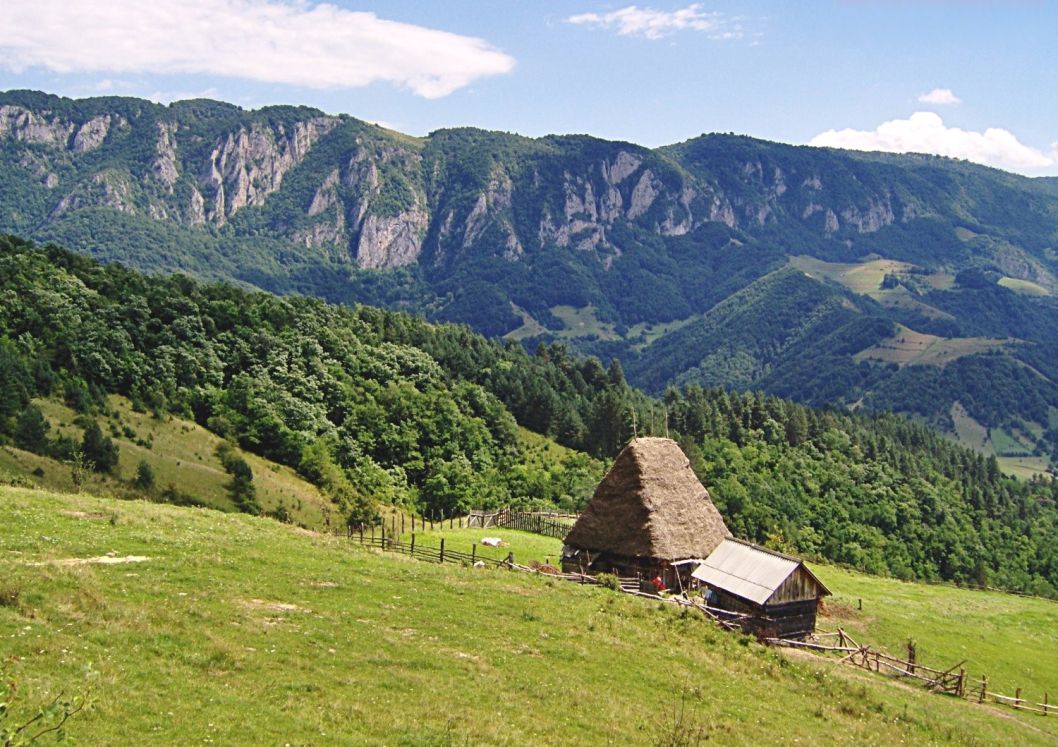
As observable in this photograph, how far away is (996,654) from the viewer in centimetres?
5372

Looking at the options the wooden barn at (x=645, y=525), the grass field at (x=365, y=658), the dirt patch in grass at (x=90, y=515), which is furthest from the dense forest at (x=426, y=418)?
the grass field at (x=365, y=658)

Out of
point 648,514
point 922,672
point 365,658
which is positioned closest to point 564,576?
point 648,514

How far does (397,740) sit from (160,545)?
1957cm

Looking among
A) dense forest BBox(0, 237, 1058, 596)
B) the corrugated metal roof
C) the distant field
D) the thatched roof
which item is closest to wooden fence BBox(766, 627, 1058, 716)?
the corrugated metal roof

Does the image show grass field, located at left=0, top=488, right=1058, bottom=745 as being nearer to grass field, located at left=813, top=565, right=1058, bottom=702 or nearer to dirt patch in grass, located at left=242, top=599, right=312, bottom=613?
dirt patch in grass, located at left=242, top=599, right=312, bottom=613

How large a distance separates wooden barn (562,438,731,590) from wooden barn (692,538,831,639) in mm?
3536

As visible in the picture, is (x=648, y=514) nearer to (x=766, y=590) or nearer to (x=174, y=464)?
(x=766, y=590)

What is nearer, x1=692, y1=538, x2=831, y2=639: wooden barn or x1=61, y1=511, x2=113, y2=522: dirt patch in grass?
x1=61, y1=511, x2=113, y2=522: dirt patch in grass

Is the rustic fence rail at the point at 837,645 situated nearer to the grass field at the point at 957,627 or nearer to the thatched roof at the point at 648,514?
the grass field at the point at 957,627

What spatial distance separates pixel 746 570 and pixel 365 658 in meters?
28.1

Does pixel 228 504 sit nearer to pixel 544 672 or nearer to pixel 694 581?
pixel 694 581

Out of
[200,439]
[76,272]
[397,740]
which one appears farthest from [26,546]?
[76,272]

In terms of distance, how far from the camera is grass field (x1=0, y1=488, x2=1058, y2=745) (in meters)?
21.4

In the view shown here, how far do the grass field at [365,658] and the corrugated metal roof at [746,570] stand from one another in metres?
5.73
